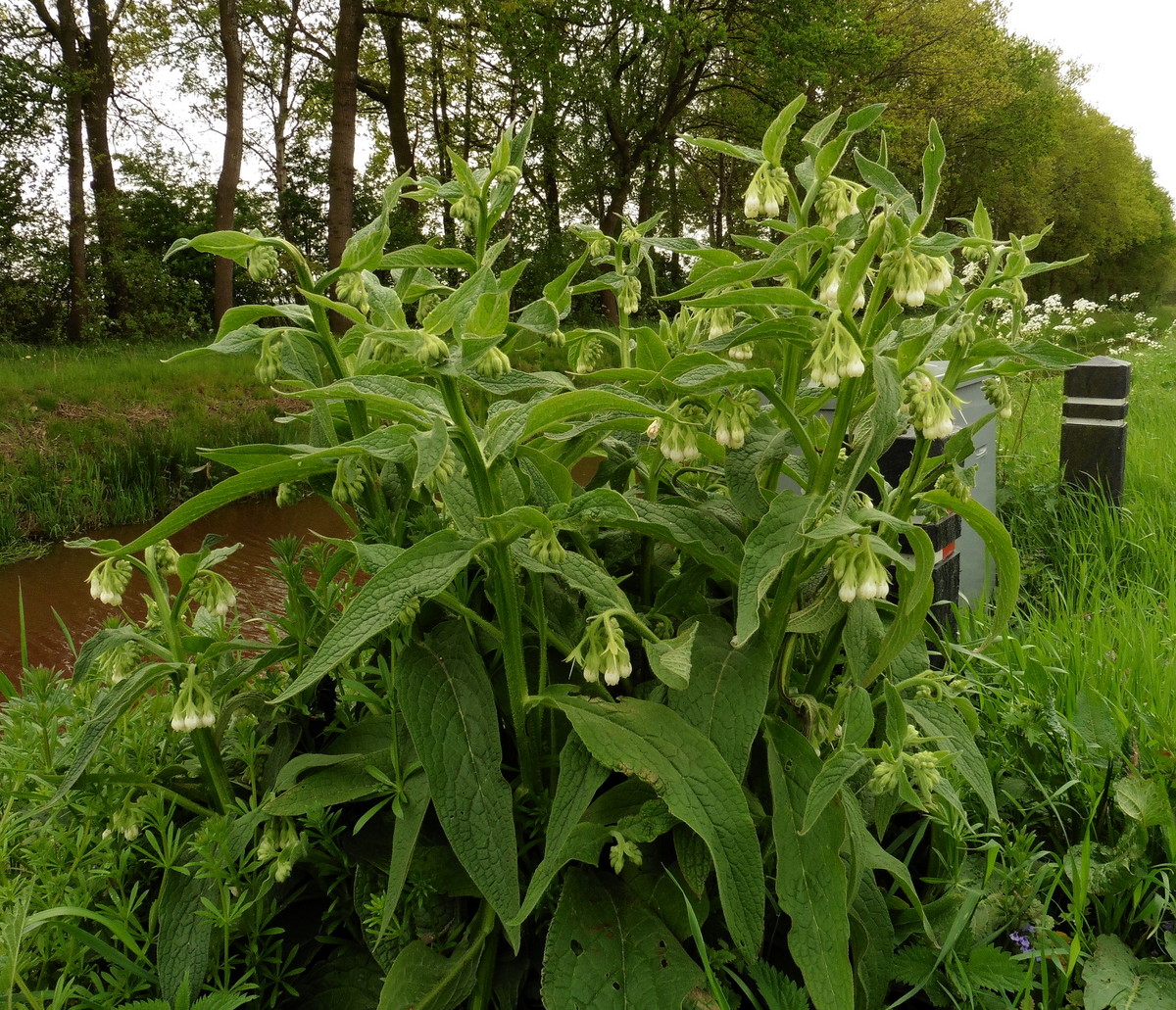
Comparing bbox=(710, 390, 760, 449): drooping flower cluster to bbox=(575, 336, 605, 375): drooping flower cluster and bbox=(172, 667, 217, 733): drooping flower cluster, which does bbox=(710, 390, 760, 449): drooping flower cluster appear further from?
bbox=(172, 667, 217, 733): drooping flower cluster

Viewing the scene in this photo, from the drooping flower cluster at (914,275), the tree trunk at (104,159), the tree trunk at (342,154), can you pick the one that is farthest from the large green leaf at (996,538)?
the tree trunk at (104,159)

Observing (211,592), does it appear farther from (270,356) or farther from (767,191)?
(767,191)

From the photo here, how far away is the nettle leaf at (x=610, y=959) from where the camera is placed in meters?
1.00

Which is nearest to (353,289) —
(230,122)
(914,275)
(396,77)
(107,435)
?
(914,275)

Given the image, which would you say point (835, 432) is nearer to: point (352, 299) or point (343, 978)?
point (352, 299)

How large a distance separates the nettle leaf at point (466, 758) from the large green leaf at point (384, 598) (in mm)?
166

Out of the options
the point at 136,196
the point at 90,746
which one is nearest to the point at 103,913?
the point at 90,746

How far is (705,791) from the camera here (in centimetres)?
98

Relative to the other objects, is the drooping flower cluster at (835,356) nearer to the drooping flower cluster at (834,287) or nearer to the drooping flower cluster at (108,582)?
the drooping flower cluster at (834,287)

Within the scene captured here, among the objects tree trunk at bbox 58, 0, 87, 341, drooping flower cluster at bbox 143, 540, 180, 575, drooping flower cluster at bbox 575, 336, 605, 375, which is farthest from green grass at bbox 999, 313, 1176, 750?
tree trunk at bbox 58, 0, 87, 341

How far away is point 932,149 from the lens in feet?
3.54

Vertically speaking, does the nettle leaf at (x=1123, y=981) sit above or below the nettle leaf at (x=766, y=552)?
below

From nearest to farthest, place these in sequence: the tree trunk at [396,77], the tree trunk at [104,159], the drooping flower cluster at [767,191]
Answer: the drooping flower cluster at [767,191], the tree trunk at [104,159], the tree trunk at [396,77]

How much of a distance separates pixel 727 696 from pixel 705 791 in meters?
0.15
